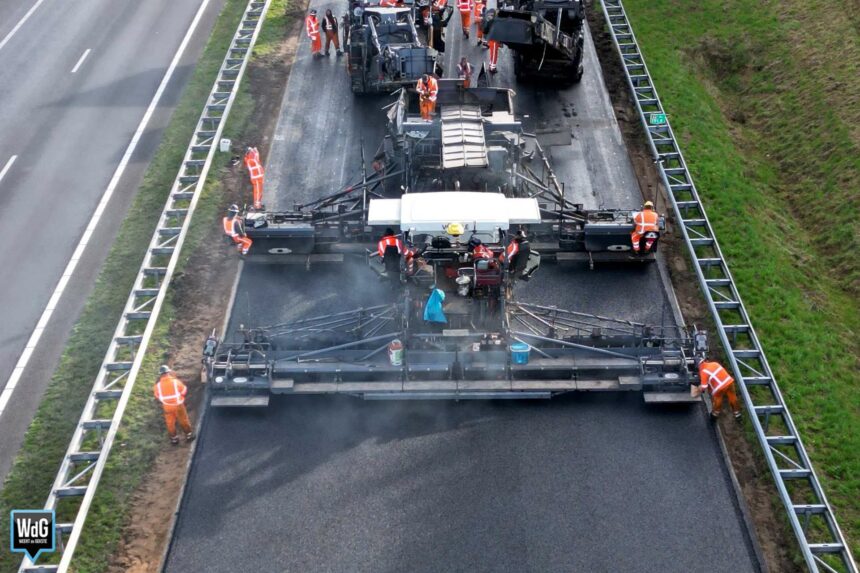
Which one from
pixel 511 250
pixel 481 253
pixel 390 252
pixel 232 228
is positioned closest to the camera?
pixel 481 253

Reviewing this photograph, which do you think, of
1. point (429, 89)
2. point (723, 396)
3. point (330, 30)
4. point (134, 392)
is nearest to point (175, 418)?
point (134, 392)

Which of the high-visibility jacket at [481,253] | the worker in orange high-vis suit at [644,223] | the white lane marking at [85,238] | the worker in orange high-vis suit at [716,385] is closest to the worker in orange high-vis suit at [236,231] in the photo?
the white lane marking at [85,238]

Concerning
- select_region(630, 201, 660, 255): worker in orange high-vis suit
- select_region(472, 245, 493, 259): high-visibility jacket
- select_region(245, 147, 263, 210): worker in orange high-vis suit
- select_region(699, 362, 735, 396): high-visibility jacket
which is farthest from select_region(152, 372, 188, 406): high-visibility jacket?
select_region(630, 201, 660, 255): worker in orange high-vis suit

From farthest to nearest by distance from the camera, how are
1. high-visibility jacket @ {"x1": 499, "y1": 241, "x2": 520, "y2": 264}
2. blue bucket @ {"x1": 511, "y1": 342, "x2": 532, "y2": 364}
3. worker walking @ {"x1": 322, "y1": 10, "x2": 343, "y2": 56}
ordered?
worker walking @ {"x1": 322, "y1": 10, "x2": 343, "y2": 56}, high-visibility jacket @ {"x1": 499, "y1": 241, "x2": 520, "y2": 264}, blue bucket @ {"x1": 511, "y1": 342, "x2": 532, "y2": 364}

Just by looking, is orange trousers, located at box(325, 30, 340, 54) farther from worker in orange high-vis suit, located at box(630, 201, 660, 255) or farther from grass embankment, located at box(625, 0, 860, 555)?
worker in orange high-vis suit, located at box(630, 201, 660, 255)

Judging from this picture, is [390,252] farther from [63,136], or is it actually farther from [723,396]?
[63,136]

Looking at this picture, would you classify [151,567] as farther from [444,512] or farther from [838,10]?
[838,10]

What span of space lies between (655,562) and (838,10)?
2160cm

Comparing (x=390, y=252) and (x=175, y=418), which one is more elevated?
(x=390, y=252)

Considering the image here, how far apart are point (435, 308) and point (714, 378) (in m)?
5.18

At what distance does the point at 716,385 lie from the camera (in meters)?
18.3

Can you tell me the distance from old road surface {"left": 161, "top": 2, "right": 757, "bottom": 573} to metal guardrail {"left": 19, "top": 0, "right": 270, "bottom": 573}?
1.65 m

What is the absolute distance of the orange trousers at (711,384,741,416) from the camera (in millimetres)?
18312

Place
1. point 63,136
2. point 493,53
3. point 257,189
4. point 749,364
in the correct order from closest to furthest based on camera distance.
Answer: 1. point 749,364
2. point 257,189
3. point 63,136
4. point 493,53
